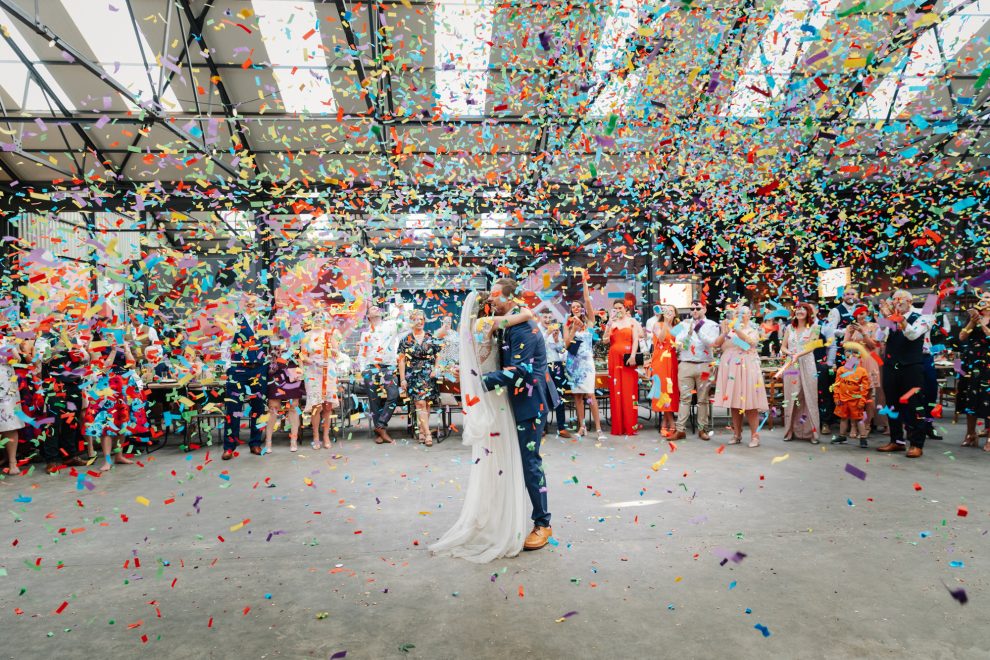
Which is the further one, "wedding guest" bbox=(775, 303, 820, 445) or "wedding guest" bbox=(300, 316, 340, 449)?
"wedding guest" bbox=(300, 316, 340, 449)

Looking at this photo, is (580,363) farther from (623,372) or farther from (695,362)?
(695,362)

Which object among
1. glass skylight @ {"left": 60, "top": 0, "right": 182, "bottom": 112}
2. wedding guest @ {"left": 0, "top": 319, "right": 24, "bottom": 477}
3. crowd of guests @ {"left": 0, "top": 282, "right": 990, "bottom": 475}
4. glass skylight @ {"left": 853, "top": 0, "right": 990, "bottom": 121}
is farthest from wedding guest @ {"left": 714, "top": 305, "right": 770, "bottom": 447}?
glass skylight @ {"left": 60, "top": 0, "right": 182, "bottom": 112}

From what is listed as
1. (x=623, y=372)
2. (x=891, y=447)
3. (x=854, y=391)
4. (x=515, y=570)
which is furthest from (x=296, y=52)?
(x=891, y=447)

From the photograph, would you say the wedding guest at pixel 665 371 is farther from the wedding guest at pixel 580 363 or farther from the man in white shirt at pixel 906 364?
the man in white shirt at pixel 906 364

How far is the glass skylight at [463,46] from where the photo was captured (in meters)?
7.91

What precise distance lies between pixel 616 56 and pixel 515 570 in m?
6.41

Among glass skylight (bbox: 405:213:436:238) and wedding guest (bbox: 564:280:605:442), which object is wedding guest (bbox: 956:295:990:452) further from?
glass skylight (bbox: 405:213:436:238)

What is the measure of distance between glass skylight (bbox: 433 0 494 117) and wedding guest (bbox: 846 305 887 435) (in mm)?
5187

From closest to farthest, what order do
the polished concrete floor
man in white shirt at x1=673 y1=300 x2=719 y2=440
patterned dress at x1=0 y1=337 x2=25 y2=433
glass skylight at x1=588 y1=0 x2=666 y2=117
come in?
the polished concrete floor → patterned dress at x1=0 y1=337 x2=25 y2=433 → glass skylight at x1=588 y1=0 x2=666 y2=117 → man in white shirt at x1=673 y1=300 x2=719 y2=440

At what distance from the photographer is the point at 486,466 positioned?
346 centimetres

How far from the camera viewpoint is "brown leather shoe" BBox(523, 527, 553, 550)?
3.42 m

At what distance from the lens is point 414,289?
17438 millimetres

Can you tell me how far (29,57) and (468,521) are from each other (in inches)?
374

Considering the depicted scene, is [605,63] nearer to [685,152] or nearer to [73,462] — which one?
[685,152]
